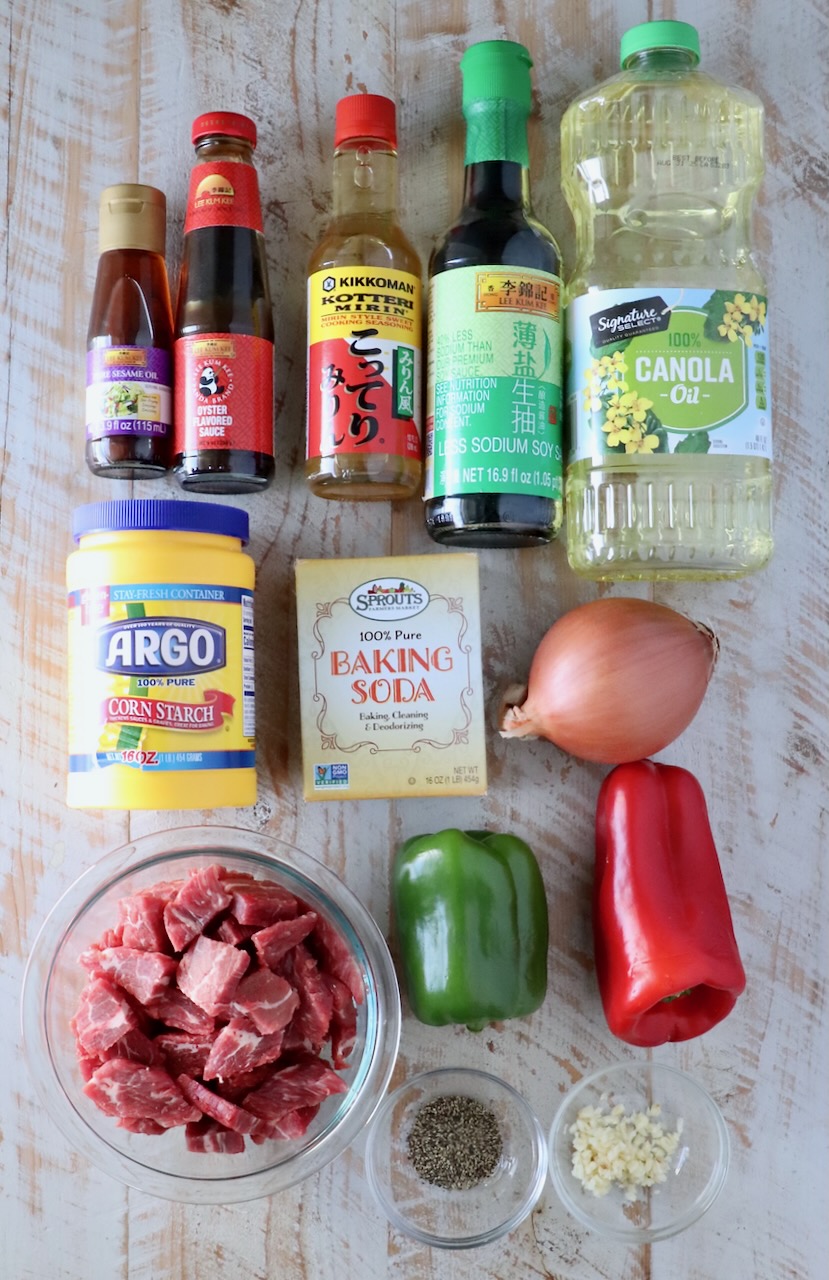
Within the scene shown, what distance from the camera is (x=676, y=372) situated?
3.81 feet

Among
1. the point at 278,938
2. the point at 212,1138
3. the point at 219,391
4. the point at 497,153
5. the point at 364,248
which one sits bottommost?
the point at 212,1138

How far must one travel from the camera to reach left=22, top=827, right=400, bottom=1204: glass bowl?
44.9 inches

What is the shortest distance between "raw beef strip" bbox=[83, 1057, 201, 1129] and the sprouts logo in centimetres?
52

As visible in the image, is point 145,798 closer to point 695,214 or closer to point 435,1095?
point 435,1095

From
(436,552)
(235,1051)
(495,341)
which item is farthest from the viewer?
(436,552)

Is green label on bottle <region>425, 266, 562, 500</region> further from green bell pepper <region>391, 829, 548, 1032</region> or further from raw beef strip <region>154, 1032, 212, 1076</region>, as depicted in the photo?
raw beef strip <region>154, 1032, 212, 1076</region>

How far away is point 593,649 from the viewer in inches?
46.2

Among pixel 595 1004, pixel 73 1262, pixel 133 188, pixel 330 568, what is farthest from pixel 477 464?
pixel 73 1262

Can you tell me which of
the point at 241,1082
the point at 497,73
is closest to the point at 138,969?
the point at 241,1082

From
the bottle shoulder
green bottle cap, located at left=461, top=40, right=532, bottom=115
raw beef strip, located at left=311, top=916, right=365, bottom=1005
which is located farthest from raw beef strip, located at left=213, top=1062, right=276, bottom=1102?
green bottle cap, located at left=461, top=40, right=532, bottom=115

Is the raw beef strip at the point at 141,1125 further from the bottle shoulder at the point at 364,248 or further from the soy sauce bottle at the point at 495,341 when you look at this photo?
the bottle shoulder at the point at 364,248

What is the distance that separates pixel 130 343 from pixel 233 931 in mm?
639

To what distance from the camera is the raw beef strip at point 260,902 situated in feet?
3.59

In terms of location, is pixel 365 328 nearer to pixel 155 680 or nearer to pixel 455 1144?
pixel 155 680
